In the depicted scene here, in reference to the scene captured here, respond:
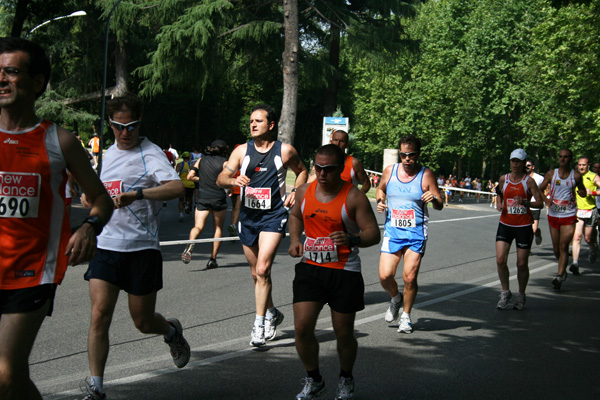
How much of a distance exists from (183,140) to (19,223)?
5969 cm

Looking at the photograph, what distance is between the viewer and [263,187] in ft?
22.3

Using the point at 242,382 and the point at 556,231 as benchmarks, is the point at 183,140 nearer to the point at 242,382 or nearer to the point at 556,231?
the point at 556,231

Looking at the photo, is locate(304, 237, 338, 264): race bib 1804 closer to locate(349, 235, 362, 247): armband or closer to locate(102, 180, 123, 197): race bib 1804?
locate(349, 235, 362, 247): armband

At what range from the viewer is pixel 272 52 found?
2584cm

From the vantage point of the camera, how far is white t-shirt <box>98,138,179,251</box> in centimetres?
493

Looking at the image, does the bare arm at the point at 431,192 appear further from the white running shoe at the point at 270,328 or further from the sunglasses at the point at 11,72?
the sunglasses at the point at 11,72

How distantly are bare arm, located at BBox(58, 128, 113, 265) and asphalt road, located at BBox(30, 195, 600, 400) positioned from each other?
1.91m

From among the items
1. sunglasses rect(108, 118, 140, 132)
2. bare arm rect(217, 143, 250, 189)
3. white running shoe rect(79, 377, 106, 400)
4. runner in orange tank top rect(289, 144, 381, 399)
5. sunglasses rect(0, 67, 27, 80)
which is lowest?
white running shoe rect(79, 377, 106, 400)

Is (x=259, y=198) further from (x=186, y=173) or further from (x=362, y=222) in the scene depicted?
(x=186, y=173)

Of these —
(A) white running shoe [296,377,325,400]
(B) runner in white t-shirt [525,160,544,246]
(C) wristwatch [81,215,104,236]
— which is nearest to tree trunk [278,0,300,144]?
(B) runner in white t-shirt [525,160,544,246]

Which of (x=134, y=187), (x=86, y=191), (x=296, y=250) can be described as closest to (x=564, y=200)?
(x=296, y=250)

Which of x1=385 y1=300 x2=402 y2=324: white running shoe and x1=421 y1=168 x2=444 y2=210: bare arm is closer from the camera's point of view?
x1=421 y1=168 x2=444 y2=210: bare arm

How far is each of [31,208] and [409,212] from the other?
485 cm

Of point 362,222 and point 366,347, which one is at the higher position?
point 362,222
